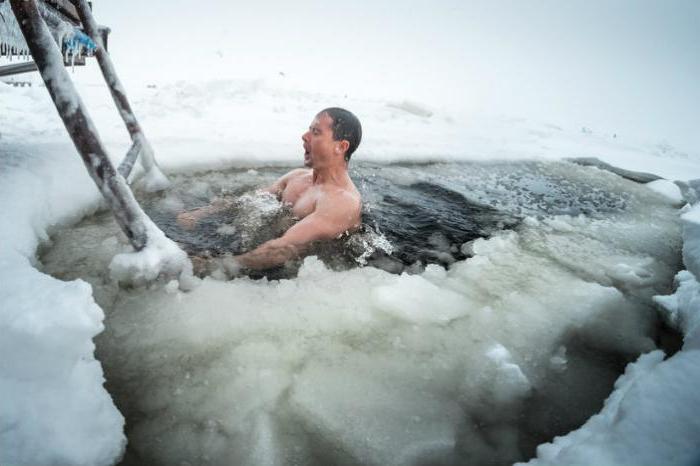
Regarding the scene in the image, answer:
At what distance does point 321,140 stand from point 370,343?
6.05ft

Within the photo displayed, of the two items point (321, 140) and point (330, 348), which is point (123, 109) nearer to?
point (321, 140)

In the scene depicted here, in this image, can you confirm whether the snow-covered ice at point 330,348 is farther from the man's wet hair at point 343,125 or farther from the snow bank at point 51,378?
the man's wet hair at point 343,125

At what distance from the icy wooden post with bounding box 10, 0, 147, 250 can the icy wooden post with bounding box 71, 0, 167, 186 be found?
610 millimetres

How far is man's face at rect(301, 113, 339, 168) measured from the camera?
299 cm

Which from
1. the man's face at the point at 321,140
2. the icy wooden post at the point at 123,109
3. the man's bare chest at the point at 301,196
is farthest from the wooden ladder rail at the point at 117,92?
the man's face at the point at 321,140

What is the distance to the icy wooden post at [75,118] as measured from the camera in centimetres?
136

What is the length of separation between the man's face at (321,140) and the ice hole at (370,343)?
0.58 meters

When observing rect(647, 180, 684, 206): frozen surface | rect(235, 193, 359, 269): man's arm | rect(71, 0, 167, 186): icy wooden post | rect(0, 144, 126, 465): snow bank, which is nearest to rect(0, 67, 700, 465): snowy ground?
rect(0, 144, 126, 465): snow bank

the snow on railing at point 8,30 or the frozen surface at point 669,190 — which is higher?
the snow on railing at point 8,30

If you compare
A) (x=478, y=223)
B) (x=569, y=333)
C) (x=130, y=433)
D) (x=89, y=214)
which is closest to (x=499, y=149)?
(x=478, y=223)

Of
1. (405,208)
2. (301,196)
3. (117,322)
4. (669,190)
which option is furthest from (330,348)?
(669,190)

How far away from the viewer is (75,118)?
1.49 metres

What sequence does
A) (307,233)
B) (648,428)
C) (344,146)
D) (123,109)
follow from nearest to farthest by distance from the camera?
(648,428) → (307,233) → (123,109) → (344,146)

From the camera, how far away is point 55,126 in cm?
395
